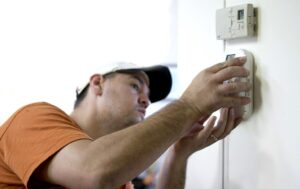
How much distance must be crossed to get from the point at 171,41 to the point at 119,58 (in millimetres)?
281

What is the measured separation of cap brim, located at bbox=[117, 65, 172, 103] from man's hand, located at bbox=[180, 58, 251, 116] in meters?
0.37

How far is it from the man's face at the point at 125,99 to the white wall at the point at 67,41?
0.19 meters

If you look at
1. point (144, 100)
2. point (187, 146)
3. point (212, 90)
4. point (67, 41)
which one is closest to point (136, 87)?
point (144, 100)

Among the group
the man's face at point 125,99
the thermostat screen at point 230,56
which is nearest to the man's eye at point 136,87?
the man's face at point 125,99

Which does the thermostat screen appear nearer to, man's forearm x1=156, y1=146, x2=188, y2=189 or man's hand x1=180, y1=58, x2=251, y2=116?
man's hand x1=180, y1=58, x2=251, y2=116

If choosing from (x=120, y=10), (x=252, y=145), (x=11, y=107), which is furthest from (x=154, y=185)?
(x=11, y=107)

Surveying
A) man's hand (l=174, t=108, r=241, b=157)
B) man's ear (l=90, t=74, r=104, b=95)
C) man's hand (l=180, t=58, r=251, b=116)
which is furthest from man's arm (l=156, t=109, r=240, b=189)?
man's ear (l=90, t=74, r=104, b=95)

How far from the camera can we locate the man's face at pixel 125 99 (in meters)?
1.12

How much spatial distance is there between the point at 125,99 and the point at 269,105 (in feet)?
1.35

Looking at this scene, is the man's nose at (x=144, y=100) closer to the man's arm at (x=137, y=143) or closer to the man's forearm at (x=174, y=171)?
the man's forearm at (x=174, y=171)

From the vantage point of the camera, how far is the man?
30.1 inches

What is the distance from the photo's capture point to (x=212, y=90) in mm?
872

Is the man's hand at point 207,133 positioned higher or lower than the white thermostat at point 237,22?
lower

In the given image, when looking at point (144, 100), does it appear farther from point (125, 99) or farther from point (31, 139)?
point (31, 139)
